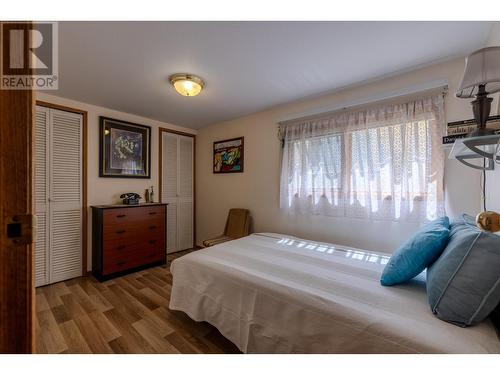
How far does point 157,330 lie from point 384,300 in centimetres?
177

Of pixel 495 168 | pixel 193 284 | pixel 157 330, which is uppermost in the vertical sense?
pixel 495 168

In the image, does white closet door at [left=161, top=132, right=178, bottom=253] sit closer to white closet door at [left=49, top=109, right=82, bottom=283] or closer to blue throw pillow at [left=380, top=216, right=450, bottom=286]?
white closet door at [left=49, top=109, right=82, bottom=283]

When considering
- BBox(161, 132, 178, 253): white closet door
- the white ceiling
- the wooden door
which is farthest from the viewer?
BBox(161, 132, 178, 253): white closet door

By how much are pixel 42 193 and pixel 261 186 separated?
2807mm

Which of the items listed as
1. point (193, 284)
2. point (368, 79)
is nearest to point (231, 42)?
point (368, 79)

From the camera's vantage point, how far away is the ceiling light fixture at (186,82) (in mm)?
2109

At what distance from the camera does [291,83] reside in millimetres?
2340

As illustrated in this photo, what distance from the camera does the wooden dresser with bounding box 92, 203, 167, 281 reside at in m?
2.71

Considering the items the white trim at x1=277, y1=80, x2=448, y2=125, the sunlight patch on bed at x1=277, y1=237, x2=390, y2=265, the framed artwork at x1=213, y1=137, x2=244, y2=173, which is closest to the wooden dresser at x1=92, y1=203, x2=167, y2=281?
the framed artwork at x1=213, y1=137, x2=244, y2=173

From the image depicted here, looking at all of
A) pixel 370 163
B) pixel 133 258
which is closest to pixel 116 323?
pixel 133 258

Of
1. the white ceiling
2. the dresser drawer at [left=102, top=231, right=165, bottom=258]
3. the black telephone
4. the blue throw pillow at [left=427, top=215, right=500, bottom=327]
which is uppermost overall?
the white ceiling

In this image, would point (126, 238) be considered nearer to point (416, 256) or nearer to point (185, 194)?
point (185, 194)

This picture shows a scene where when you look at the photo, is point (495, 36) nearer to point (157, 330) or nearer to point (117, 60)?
point (117, 60)

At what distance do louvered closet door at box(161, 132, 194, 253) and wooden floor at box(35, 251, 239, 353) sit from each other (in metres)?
1.34
